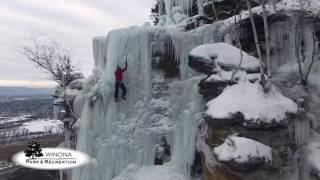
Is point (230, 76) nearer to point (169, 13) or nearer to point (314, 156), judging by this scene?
point (314, 156)

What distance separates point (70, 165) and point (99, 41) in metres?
5.50

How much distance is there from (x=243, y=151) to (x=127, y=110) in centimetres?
616

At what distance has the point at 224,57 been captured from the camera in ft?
38.0

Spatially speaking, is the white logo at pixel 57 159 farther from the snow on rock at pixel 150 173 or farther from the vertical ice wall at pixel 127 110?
the snow on rock at pixel 150 173

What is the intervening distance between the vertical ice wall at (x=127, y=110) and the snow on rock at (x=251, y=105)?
9.41 feet

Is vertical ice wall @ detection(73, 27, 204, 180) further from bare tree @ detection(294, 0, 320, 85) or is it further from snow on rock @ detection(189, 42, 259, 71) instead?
A: bare tree @ detection(294, 0, 320, 85)

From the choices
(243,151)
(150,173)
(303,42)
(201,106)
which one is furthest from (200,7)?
(243,151)

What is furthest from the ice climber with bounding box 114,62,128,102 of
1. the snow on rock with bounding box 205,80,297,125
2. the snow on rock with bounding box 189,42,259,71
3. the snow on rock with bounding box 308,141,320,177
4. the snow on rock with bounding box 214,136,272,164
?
the snow on rock with bounding box 308,141,320,177

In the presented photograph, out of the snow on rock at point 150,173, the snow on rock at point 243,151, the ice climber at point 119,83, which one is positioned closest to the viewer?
the snow on rock at point 243,151

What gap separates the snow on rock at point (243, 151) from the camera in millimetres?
8781

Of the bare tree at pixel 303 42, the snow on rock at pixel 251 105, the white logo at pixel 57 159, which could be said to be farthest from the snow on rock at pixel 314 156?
the white logo at pixel 57 159

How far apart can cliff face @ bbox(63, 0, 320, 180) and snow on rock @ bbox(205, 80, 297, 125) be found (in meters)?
0.03

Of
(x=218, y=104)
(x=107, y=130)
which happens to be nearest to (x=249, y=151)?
(x=218, y=104)

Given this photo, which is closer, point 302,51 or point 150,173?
point 302,51
